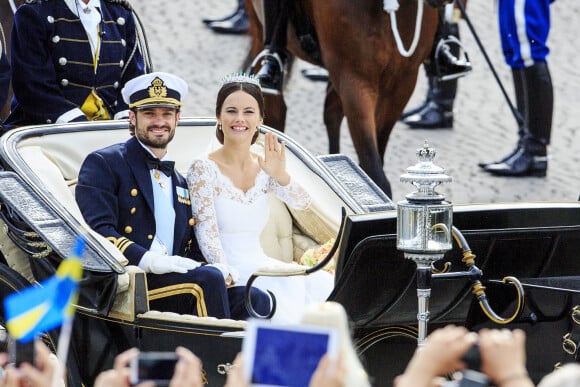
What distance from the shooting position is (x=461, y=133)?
1186cm

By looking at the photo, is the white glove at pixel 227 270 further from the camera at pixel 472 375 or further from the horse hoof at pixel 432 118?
the horse hoof at pixel 432 118

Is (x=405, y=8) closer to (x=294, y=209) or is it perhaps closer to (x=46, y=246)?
(x=294, y=209)

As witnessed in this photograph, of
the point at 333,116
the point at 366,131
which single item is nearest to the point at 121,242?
the point at 366,131

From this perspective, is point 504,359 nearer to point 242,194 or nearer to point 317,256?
point 317,256

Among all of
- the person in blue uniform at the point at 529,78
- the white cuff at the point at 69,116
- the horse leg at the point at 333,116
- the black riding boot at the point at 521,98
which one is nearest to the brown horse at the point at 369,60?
the horse leg at the point at 333,116

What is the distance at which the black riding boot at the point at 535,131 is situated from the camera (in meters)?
10.3

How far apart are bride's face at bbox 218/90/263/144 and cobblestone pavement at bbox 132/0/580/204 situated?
4144mm

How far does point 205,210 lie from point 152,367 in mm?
2655

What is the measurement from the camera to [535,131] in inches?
411

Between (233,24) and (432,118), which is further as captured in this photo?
(233,24)

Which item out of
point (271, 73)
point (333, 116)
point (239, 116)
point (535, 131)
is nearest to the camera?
point (239, 116)

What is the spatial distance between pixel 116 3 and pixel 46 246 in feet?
5.45

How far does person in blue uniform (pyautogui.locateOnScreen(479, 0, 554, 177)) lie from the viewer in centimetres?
1010

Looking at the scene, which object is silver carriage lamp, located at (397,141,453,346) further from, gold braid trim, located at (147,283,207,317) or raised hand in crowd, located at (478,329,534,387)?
raised hand in crowd, located at (478,329,534,387)
